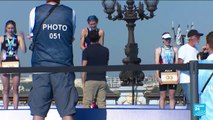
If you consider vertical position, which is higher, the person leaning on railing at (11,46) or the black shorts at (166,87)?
the person leaning on railing at (11,46)

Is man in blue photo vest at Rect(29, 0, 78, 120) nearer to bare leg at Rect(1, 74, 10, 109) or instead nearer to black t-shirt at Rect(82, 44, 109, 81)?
black t-shirt at Rect(82, 44, 109, 81)

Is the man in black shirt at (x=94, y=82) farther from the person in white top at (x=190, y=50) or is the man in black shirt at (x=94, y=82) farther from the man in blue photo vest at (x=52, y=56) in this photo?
the man in blue photo vest at (x=52, y=56)

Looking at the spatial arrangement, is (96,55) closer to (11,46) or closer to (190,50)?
(11,46)

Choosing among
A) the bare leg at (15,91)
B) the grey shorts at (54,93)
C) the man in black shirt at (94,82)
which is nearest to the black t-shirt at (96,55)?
the man in black shirt at (94,82)

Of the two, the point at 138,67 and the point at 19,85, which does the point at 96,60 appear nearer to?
the point at 19,85

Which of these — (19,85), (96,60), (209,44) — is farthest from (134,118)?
(19,85)

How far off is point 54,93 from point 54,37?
554 millimetres

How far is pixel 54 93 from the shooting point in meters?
5.66

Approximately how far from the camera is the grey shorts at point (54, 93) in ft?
18.4

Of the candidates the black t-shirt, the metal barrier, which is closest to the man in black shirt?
the black t-shirt

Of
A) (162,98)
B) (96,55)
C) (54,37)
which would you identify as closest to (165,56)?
(162,98)

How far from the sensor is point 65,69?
5.56m

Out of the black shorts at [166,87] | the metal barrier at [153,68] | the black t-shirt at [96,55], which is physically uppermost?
the black t-shirt at [96,55]

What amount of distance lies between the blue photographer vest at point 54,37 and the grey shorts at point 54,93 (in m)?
0.15
